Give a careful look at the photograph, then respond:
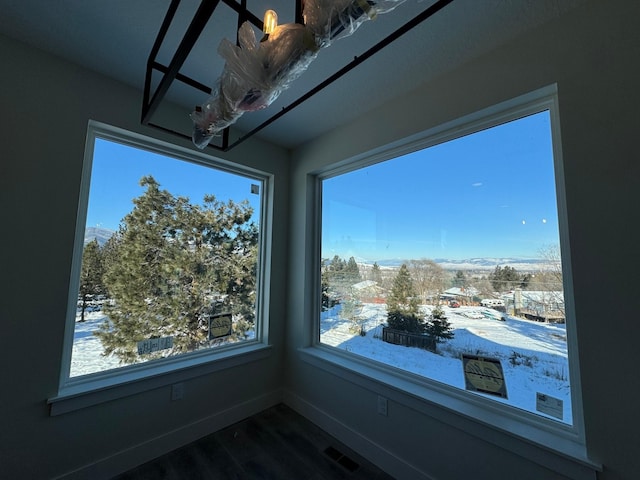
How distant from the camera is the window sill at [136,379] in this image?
1597 mm

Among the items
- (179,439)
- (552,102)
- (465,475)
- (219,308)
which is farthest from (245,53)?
(179,439)

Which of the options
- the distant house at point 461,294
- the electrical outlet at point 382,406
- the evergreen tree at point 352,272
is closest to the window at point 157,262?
the evergreen tree at point 352,272

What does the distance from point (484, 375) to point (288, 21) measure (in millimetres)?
Result: 2268

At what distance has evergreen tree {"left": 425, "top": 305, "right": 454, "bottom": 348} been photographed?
1.77m

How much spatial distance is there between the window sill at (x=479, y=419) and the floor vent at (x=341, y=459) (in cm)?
49

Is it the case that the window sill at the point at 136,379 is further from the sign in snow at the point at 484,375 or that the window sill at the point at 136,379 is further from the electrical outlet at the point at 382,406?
the sign in snow at the point at 484,375

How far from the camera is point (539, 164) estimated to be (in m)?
1.48

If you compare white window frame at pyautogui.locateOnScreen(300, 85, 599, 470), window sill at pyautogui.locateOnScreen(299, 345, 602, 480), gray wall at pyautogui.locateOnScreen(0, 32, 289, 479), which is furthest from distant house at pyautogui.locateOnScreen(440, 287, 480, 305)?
gray wall at pyautogui.locateOnScreen(0, 32, 289, 479)

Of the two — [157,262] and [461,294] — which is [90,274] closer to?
[157,262]

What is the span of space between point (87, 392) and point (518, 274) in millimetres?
2663

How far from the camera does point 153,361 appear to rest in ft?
6.67

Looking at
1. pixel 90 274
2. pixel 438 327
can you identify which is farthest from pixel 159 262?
pixel 438 327

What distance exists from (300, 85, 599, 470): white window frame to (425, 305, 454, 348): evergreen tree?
0.96ft

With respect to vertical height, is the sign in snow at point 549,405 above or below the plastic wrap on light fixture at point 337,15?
below
